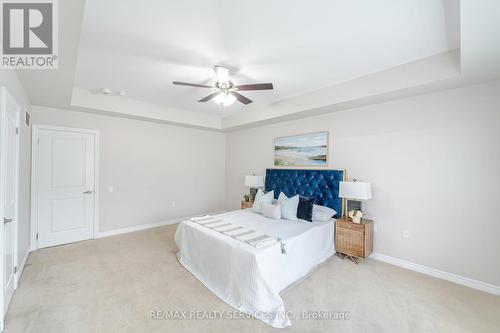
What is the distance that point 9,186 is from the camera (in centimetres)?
235

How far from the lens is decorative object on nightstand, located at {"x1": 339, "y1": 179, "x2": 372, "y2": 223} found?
10.7 feet

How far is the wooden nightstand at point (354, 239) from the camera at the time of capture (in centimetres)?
322

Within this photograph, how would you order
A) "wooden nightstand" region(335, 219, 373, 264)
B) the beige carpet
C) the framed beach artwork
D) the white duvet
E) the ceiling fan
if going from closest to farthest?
the beige carpet → the white duvet → the ceiling fan → "wooden nightstand" region(335, 219, 373, 264) → the framed beach artwork

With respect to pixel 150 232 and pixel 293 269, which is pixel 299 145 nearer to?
pixel 293 269

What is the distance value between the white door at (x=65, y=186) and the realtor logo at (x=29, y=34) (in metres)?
2.02

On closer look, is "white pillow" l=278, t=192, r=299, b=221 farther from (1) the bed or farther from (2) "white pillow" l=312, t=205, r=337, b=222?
(2) "white pillow" l=312, t=205, r=337, b=222

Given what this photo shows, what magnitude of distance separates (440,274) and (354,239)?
1092 mm

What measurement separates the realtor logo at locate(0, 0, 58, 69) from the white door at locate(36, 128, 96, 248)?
2017mm

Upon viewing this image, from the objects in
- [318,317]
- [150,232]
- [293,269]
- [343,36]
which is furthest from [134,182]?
[343,36]

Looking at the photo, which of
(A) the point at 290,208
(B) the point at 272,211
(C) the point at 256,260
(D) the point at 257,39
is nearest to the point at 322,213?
(A) the point at 290,208

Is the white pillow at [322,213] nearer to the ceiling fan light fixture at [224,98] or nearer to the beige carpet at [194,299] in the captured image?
the beige carpet at [194,299]

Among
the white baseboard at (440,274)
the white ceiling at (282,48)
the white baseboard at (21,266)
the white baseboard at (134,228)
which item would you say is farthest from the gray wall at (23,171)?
the white baseboard at (440,274)

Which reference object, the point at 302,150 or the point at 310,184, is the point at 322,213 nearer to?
the point at 310,184

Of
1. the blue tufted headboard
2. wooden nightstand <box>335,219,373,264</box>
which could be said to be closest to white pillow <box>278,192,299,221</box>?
the blue tufted headboard
